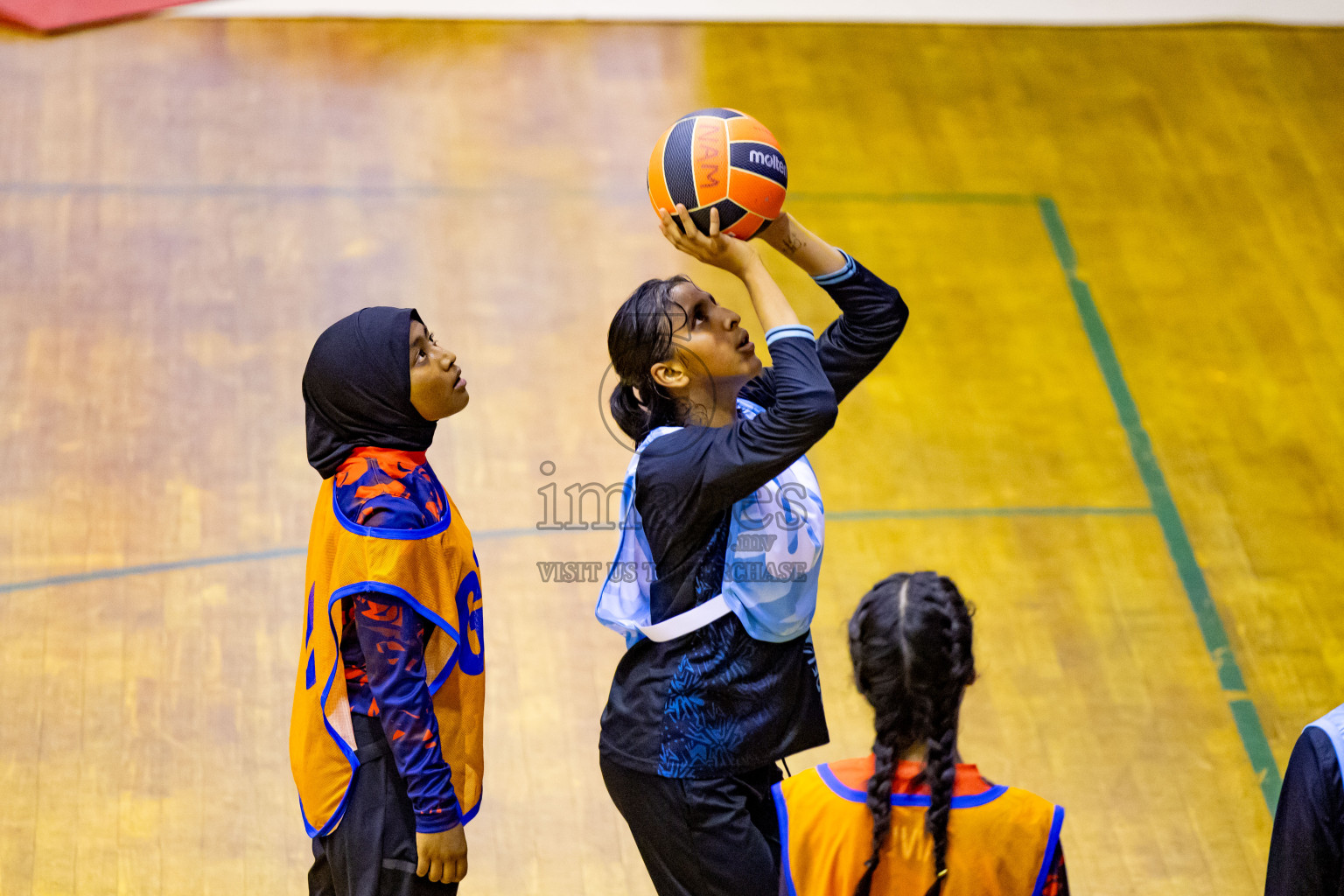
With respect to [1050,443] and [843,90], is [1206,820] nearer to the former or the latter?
[1050,443]

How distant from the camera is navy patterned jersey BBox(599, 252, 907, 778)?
94.7 inches

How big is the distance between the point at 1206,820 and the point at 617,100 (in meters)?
3.62

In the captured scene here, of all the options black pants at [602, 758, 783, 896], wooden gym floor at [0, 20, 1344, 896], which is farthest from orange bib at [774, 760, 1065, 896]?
wooden gym floor at [0, 20, 1344, 896]

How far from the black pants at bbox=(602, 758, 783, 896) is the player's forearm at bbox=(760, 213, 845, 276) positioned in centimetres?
92

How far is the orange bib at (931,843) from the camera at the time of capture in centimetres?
204

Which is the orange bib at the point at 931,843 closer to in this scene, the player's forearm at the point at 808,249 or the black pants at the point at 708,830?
the black pants at the point at 708,830

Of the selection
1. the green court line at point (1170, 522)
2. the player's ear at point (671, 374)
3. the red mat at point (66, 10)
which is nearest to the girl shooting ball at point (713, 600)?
the player's ear at point (671, 374)

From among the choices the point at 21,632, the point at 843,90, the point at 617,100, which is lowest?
the point at 21,632

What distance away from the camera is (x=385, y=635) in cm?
249

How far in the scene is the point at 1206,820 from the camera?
11.8 ft

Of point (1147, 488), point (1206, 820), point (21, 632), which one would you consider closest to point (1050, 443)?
point (1147, 488)

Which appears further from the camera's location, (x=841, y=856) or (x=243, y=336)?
(x=243, y=336)

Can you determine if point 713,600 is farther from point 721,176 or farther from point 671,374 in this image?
point 721,176

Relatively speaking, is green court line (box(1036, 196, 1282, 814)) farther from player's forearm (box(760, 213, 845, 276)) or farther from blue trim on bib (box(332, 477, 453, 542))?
blue trim on bib (box(332, 477, 453, 542))
